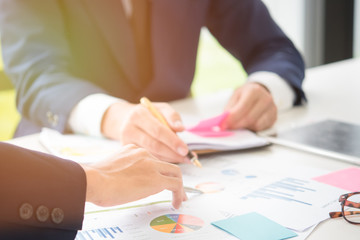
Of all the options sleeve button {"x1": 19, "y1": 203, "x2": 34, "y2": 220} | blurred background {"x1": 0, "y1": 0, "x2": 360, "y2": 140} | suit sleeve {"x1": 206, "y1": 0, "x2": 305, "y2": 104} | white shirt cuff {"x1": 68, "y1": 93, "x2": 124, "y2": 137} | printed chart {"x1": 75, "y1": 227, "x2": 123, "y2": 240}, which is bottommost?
blurred background {"x1": 0, "y1": 0, "x2": 360, "y2": 140}

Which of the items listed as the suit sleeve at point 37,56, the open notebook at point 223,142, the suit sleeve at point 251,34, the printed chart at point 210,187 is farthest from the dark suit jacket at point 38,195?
the suit sleeve at point 251,34

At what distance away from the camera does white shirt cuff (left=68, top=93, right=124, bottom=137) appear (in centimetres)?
129

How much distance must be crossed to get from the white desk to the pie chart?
0.18 m

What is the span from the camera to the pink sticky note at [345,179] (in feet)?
3.23

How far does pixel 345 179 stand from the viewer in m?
1.02

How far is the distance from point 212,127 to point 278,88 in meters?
0.31

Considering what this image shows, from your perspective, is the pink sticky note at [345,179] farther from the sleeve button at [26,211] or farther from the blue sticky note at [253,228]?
the sleeve button at [26,211]

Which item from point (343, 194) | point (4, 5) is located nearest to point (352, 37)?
point (4, 5)

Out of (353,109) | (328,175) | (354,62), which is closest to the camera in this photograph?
(328,175)

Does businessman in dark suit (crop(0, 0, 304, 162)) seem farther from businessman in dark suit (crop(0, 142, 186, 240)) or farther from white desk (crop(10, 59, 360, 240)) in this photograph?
businessman in dark suit (crop(0, 142, 186, 240))

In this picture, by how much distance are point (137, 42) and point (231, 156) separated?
674 millimetres

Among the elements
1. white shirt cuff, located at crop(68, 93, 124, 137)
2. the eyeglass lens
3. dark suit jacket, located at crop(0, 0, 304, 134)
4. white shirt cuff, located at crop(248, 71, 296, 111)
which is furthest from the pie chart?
white shirt cuff, located at crop(248, 71, 296, 111)

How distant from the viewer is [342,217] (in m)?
0.85

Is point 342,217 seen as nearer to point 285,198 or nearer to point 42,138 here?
point 285,198
